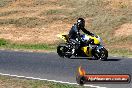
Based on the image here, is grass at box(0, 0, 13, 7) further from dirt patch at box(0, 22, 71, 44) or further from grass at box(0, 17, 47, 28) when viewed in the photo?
dirt patch at box(0, 22, 71, 44)

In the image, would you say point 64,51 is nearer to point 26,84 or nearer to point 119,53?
point 119,53

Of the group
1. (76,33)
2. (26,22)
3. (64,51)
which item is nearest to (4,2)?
(26,22)

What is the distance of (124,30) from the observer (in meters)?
34.2

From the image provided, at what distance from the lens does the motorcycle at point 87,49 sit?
22062 mm

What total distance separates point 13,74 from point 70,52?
18.6 feet

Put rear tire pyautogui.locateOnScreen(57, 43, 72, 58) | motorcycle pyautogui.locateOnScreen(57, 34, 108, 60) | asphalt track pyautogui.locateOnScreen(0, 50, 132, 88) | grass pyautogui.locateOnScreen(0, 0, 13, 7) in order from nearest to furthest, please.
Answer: asphalt track pyautogui.locateOnScreen(0, 50, 132, 88), motorcycle pyautogui.locateOnScreen(57, 34, 108, 60), rear tire pyautogui.locateOnScreen(57, 43, 72, 58), grass pyautogui.locateOnScreen(0, 0, 13, 7)

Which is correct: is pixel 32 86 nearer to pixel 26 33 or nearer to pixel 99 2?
pixel 26 33

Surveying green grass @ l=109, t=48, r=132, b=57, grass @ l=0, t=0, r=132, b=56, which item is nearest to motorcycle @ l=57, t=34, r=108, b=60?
green grass @ l=109, t=48, r=132, b=57

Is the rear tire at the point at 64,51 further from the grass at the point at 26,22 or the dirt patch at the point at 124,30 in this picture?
the grass at the point at 26,22

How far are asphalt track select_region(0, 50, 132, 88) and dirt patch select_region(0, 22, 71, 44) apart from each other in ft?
37.2

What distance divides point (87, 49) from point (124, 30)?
11934 millimetres

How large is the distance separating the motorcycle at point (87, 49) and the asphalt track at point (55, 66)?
0.41 m

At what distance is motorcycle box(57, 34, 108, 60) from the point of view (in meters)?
22.1

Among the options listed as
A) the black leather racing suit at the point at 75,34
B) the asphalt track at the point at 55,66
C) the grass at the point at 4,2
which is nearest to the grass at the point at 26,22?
the grass at the point at 4,2
